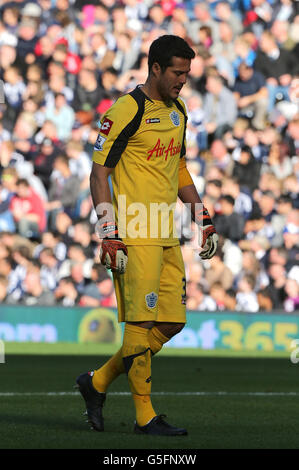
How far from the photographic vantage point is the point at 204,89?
17609mm

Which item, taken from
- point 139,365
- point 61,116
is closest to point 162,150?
point 139,365

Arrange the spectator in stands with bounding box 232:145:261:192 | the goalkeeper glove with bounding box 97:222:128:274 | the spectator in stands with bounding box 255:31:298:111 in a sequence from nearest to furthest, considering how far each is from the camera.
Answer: the goalkeeper glove with bounding box 97:222:128:274 < the spectator in stands with bounding box 232:145:261:192 < the spectator in stands with bounding box 255:31:298:111

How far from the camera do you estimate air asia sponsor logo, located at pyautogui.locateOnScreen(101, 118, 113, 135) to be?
6.66m

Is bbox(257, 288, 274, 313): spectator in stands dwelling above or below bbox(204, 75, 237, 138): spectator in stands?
below

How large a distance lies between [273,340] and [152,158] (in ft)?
28.6

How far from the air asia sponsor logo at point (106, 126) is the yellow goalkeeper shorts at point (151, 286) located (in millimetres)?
699

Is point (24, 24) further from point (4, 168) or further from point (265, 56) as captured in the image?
point (265, 56)

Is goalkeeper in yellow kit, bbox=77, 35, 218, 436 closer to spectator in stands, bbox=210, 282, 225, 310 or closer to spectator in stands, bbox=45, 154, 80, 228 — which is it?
spectator in stands, bbox=210, 282, 225, 310

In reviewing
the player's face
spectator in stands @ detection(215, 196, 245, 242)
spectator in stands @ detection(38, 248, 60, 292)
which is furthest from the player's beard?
spectator in stands @ detection(215, 196, 245, 242)

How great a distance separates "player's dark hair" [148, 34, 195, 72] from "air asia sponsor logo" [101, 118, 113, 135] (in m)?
0.44

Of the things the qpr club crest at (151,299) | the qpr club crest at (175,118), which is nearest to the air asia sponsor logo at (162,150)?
the qpr club crest at (175,118)

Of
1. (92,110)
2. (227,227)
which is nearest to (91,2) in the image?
(92,110)

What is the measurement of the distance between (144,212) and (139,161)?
0.31 meters

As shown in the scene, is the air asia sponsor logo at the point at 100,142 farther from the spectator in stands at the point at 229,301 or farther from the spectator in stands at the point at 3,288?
the spectator in stands at the point at 3,288
